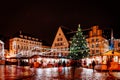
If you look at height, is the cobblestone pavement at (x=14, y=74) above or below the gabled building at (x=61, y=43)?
below

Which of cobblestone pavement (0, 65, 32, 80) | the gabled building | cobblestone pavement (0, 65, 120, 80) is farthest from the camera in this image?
the gabled building

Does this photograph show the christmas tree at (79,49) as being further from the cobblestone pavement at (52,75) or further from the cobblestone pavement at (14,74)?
the cobblestone pavement at (14,74)

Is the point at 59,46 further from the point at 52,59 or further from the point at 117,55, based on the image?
the point at 117,55

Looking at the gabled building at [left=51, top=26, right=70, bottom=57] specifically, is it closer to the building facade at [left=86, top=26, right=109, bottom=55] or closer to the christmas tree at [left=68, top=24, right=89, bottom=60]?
the building facade at [left=86, top=26, right=109, bottom=55]

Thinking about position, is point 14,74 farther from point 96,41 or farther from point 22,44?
point 22,44

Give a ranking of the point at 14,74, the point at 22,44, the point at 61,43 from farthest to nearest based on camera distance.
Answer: the point at 22,44 → the point at 61,43 → the point at 14,74

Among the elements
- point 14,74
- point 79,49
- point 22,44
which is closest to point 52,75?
point 14,74

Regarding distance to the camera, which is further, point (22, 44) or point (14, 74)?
point (22, 44)

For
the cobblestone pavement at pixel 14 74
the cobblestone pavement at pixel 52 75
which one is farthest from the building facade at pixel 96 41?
the cobblestone pavement at pixel 14 74

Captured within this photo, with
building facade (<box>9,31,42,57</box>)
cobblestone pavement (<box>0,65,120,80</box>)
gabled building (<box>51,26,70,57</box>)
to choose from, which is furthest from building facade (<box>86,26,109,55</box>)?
cobblestone pavement (<box>0,65,120,80</box>)

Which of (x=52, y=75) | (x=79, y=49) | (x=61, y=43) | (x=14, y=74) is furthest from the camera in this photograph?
(x=61, y=43)

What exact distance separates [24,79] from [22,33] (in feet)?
256

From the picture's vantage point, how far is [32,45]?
9119 centimetres

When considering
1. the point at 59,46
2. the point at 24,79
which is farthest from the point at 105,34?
the point at 24,79
